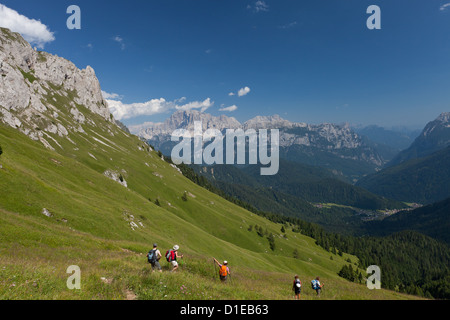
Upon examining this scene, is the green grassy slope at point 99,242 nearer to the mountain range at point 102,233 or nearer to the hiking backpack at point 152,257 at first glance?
the mountain range at point 102,233

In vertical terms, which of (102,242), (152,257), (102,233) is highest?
(152,257)

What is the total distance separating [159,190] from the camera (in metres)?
123

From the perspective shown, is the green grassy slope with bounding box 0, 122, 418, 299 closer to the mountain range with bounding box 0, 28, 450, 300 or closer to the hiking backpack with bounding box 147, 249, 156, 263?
the mountain range with bounding box 0, 28, 450, 300

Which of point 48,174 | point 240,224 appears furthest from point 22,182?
point 240,224

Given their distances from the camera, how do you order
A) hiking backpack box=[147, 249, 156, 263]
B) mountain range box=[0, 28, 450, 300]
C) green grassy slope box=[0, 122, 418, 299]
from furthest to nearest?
hiking backpack box=[147, 249, 156, 263]
mountain range box=[0, 28, 450, 300]
green grassy slope box=[0, 122, 418, 299]

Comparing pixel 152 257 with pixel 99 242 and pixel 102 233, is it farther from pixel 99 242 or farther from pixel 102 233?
pixel 102 233

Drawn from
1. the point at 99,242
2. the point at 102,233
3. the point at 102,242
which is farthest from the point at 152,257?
the point at 102,233

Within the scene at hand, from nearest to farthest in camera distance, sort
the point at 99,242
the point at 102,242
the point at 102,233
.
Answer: the point at 99,242 → the point at 102,242 → the point at 102,233

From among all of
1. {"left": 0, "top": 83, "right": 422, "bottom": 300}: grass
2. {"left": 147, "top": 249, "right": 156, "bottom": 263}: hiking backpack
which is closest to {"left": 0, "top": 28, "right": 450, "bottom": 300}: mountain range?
{"left": 0, "top": 83, "right": 422, "bottom": 300}: grass

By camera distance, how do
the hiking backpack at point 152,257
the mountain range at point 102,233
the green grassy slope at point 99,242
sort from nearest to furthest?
the green grassy slope at point 99,242 → the mountain range at point 102,233 → the hiking backpack at point 152,257

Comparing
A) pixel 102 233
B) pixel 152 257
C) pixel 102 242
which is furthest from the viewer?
pixel 102 233

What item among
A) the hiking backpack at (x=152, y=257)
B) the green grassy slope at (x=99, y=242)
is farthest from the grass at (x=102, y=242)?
the hiking backpack at (x=152, y=257)

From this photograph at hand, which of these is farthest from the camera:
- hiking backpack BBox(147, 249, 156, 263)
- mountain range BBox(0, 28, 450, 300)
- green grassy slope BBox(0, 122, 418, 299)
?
hiking backpack BBox(147, 249, 156, 263)
